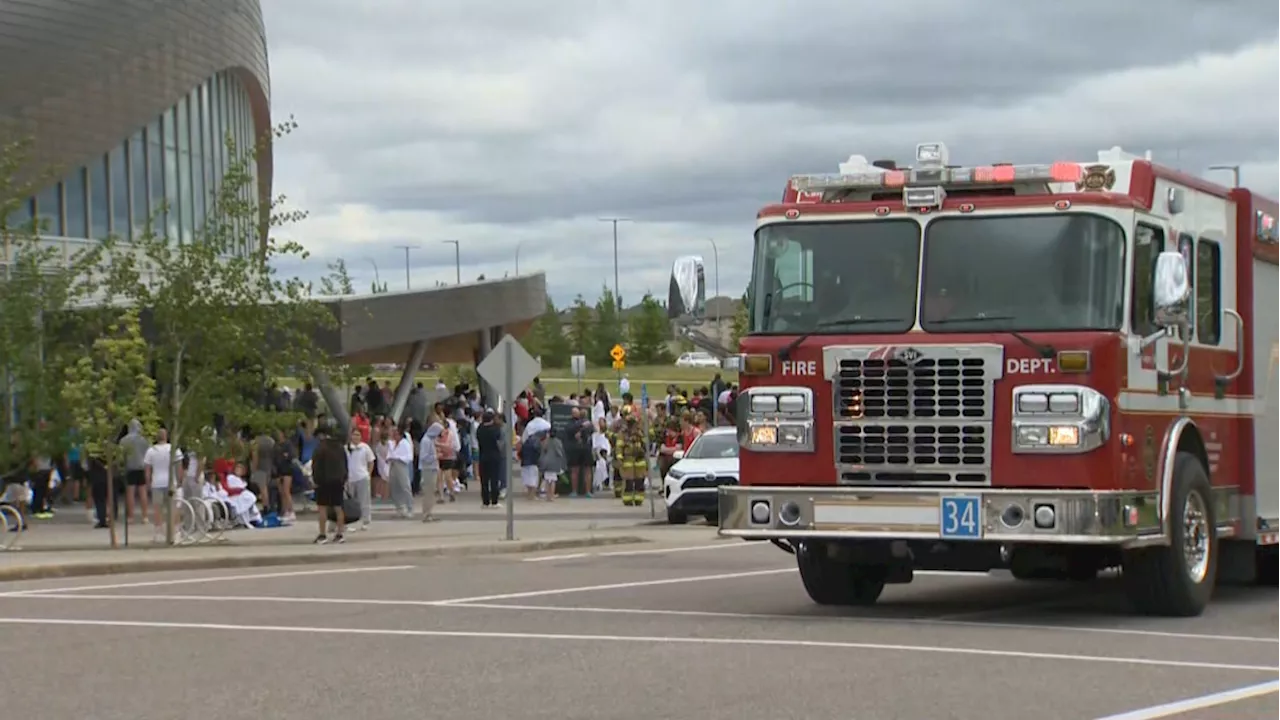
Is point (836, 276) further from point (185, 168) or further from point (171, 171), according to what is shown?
point (185, 168)

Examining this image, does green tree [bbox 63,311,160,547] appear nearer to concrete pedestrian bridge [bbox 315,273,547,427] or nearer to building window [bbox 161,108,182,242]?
concrete pedestrian bridge [bbox 315,273,547,427]

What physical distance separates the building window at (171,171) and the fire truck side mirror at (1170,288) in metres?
45.0

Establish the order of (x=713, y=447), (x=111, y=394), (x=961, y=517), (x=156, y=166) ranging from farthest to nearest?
(x=156, y=166) < (x=713, y=447) < (x=111, y=394) < (x=961, y=517)

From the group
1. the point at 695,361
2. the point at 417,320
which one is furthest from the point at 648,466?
the point at 695,361

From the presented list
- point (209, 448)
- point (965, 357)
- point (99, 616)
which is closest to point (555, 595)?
point (99, 616)

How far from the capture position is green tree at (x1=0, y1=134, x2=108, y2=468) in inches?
1061

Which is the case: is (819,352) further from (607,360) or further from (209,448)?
(607,360)

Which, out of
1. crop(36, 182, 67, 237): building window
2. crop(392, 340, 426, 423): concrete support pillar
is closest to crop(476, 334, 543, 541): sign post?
crop(392, 340, 426, 423): concrete support pillar

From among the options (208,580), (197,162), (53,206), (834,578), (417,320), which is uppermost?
(197,162)

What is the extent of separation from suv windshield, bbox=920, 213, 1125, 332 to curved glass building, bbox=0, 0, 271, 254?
3128 centimetres

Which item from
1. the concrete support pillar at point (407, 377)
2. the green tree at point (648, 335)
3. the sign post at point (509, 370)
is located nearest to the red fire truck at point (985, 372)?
the sign post at point (509, 370)

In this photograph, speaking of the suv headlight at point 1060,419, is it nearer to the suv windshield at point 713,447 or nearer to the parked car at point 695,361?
the suv windshield at point 713,447

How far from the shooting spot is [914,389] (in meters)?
13.8

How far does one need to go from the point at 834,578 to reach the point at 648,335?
116700 millimetres
